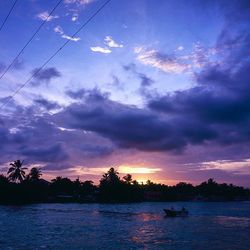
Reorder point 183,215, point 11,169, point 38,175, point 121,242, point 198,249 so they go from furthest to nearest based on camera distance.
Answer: point 38,175, point 11,169, point 183,215, point 121,242, point 198,249

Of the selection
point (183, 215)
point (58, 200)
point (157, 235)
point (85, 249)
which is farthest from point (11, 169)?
point (85, 249)

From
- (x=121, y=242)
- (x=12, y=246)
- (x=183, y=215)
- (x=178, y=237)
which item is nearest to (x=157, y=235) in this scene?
(x=178, y=237)

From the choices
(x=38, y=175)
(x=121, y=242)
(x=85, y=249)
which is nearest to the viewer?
(x=85, y=249)

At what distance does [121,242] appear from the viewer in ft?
191

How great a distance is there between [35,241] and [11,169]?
377ft

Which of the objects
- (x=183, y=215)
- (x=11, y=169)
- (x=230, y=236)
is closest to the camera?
(x=230, y=236)

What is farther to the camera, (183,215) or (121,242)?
(183,215)

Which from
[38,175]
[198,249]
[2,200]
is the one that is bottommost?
[198,249]

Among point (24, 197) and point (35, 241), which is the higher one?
point (24, 197)

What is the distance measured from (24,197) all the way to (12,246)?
131m

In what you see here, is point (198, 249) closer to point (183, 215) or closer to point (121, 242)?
point (121, 242)

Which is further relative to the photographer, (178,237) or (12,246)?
(178,237)

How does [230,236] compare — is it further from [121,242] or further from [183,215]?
[183,215]

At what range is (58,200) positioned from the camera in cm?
19788
